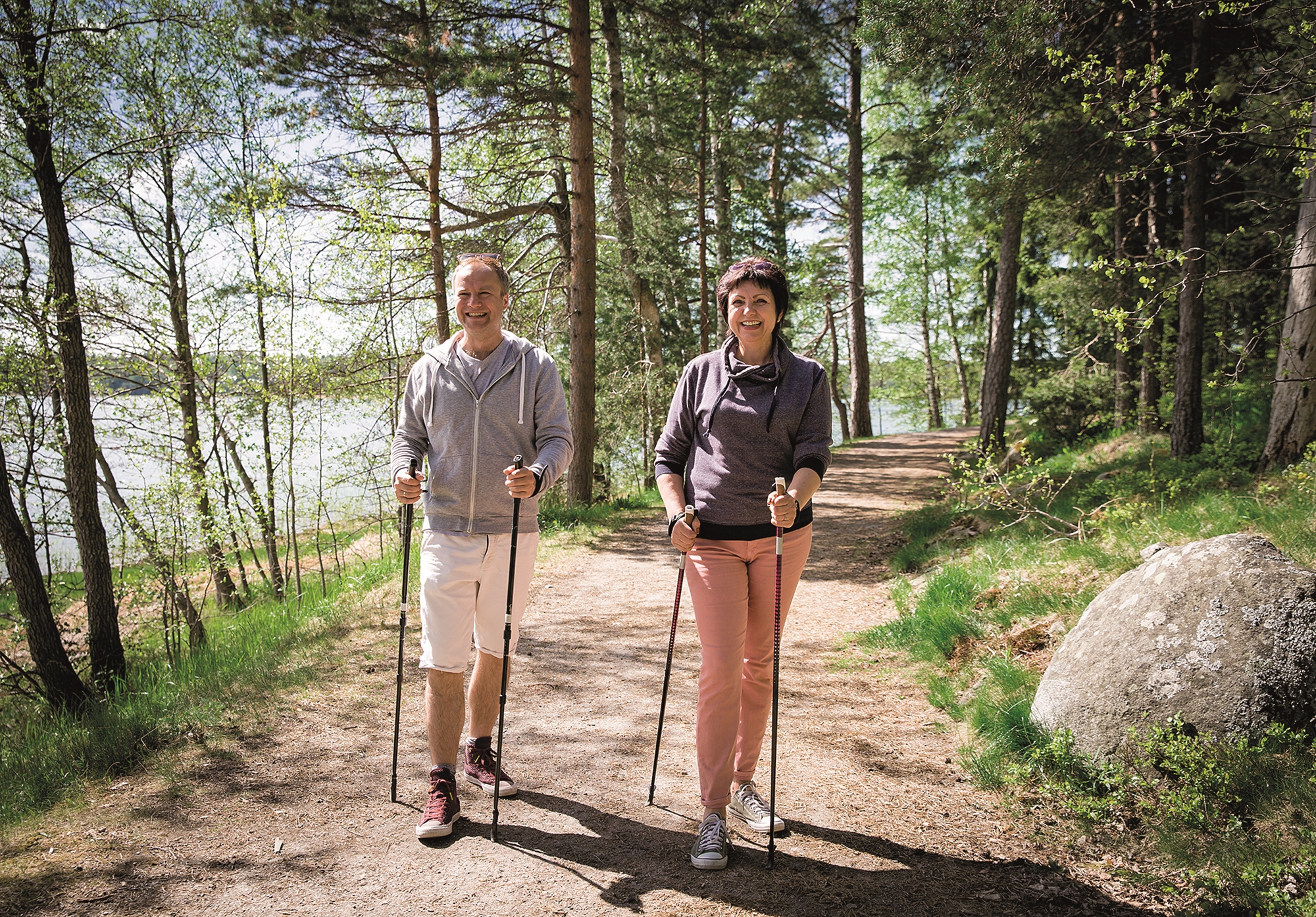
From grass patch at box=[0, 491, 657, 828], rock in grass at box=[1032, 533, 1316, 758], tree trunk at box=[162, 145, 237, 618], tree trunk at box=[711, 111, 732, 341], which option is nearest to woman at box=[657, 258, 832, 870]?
rock in grass at box=[1032, 533, 1316, 758]

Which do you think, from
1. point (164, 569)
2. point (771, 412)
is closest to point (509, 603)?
point (771, 412)

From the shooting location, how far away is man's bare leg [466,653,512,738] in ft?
11.2

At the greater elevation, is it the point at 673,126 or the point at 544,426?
the point at 673,126

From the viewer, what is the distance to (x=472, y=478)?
321 cm

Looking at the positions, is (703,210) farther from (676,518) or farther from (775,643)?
(775,643)

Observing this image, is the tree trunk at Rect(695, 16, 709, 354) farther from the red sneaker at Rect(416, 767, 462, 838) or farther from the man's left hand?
the red sneaker at Rect(416, 767, 462, 838)

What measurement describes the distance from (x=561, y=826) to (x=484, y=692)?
25.8 inches

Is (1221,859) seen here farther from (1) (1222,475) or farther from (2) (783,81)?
(2) (783,81)

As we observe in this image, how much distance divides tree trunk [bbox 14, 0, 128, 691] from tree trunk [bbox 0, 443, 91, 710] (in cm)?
32

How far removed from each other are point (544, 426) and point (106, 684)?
5070mm

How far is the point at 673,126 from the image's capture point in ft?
46.4

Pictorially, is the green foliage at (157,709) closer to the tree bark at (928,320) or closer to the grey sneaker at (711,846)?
the grey sneaker at (711,846)

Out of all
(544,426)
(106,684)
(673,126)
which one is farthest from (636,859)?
(673,126)

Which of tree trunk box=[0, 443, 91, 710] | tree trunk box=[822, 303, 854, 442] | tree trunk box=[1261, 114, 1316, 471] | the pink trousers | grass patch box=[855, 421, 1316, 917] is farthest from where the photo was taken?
tree trunk box=[822, 303, 854, 442]
